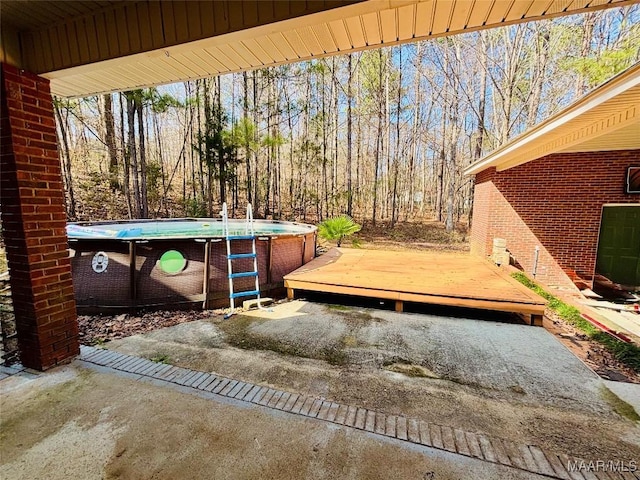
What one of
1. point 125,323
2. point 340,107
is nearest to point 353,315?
point 125,323

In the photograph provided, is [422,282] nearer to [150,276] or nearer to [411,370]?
[411,370]

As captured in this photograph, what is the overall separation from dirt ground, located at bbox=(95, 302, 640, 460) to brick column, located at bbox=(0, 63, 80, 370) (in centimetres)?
71

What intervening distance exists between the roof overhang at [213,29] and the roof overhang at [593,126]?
1554 mm

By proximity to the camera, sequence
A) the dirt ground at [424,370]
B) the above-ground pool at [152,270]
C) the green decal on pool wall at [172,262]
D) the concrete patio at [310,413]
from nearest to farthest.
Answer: the concrete patio at [310,413], the dirt ground at [424,370], the above-ground pool at [152,270], the green decal on pool wall at [172,262]

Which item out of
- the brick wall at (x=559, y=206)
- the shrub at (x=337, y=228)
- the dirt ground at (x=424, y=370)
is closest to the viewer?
the dirt ground at (x=424, y=370)

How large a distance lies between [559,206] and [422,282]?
4254 millimetres

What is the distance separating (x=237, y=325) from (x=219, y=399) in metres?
1.73

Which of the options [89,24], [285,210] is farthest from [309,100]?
[89,24]

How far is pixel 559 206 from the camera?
21.2ft

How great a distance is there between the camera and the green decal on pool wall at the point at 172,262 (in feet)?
13.8

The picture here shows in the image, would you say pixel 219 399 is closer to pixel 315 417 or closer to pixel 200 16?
pixel 315 417

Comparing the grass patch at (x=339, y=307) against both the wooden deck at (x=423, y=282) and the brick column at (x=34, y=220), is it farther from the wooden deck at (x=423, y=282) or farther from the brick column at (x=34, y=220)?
the brick column at (x=34, y=220)

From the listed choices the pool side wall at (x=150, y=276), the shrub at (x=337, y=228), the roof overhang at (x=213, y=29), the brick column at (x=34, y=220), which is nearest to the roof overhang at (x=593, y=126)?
the roof overhang at (x=213, y=29)

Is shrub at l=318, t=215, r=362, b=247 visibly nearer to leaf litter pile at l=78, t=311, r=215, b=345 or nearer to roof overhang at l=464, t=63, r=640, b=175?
roof overhang at l=464, t=63, r=640, b=175
